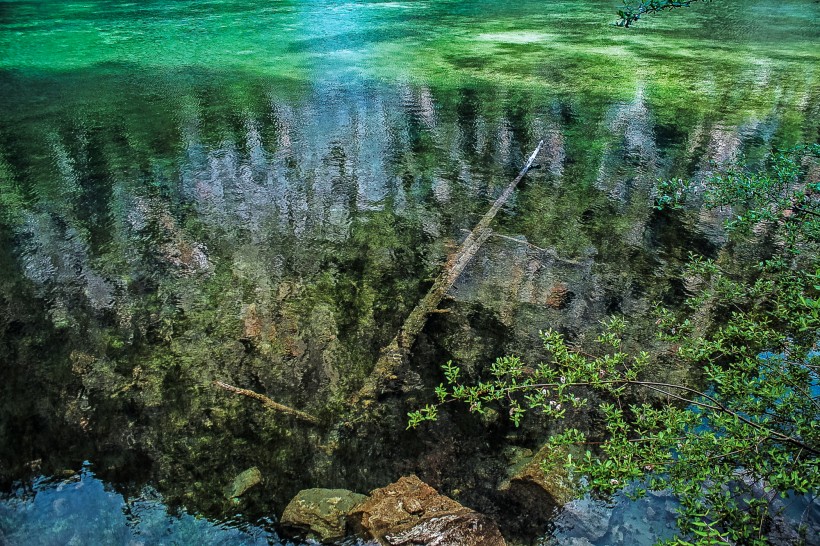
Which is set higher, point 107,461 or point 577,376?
point 577,376

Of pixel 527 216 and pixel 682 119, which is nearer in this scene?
pixel 527 216

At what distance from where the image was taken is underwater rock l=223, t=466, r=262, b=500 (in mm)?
2743

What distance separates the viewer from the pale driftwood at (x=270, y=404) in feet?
10.4

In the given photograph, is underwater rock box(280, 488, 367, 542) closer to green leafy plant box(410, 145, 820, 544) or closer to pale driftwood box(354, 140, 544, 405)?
green leafy plant box(410, 145, 820, 544)

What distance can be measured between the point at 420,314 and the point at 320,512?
5.33 ft

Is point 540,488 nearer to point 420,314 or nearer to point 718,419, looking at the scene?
point 718,419

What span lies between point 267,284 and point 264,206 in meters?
1.43

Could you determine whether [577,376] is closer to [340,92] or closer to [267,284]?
[267,284]

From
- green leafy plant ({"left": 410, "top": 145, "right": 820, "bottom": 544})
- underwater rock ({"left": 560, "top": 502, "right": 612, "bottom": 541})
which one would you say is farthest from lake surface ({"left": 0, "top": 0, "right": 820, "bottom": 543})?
green leafy plant ({"left": 410, "top": 145, "right": 820, "bottom": 544})

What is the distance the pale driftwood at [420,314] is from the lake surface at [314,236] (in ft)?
0.25

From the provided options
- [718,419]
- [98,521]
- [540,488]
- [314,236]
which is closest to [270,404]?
[98,521]

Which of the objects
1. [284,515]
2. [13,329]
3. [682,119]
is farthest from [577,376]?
[682,119]

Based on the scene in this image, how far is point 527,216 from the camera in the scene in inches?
207

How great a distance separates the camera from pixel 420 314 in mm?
3932
